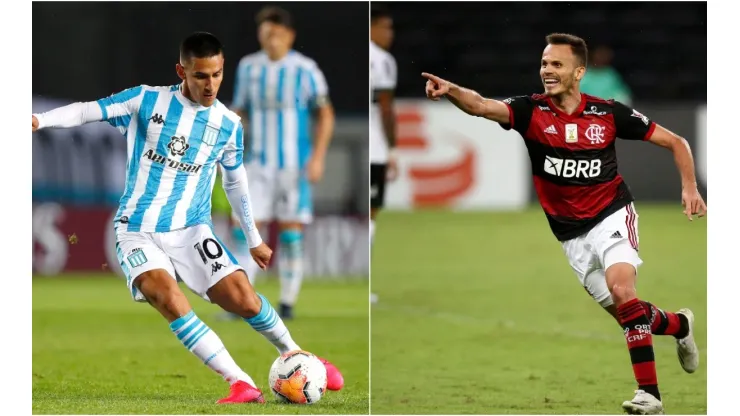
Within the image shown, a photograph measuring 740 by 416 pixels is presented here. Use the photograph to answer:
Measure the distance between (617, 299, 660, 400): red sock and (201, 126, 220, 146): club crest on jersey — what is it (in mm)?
1830

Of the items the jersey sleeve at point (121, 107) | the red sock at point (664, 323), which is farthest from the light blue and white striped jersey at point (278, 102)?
the red sock at point (664, 323)

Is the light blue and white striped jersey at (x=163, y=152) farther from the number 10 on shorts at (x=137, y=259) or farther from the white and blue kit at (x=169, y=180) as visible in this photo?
the number 10 on shorts at (x=137, y=259)

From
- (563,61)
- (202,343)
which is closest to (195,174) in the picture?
(202,343)

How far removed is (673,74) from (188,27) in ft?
32.2

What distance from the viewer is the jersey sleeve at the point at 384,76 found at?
27.6ft

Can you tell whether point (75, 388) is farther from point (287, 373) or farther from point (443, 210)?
point (443, 210)

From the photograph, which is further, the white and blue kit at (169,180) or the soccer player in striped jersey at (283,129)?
the soccer player in striped jersey at (283,129)

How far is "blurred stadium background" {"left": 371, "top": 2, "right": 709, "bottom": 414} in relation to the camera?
6016mm

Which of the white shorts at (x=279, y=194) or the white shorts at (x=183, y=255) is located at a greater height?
the white shorts at (x=279, y=194)

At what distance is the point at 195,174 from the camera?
506 cm

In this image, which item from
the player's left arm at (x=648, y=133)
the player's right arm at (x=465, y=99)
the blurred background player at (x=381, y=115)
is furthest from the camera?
the blurred background player at (x=381, y=115)

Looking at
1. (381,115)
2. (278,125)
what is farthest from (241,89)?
(381,115)

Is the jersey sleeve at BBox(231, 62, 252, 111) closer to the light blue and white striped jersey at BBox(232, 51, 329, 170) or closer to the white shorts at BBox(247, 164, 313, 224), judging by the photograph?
the light blue and white striped jersey at BBox(232, 51, 329, 170)
